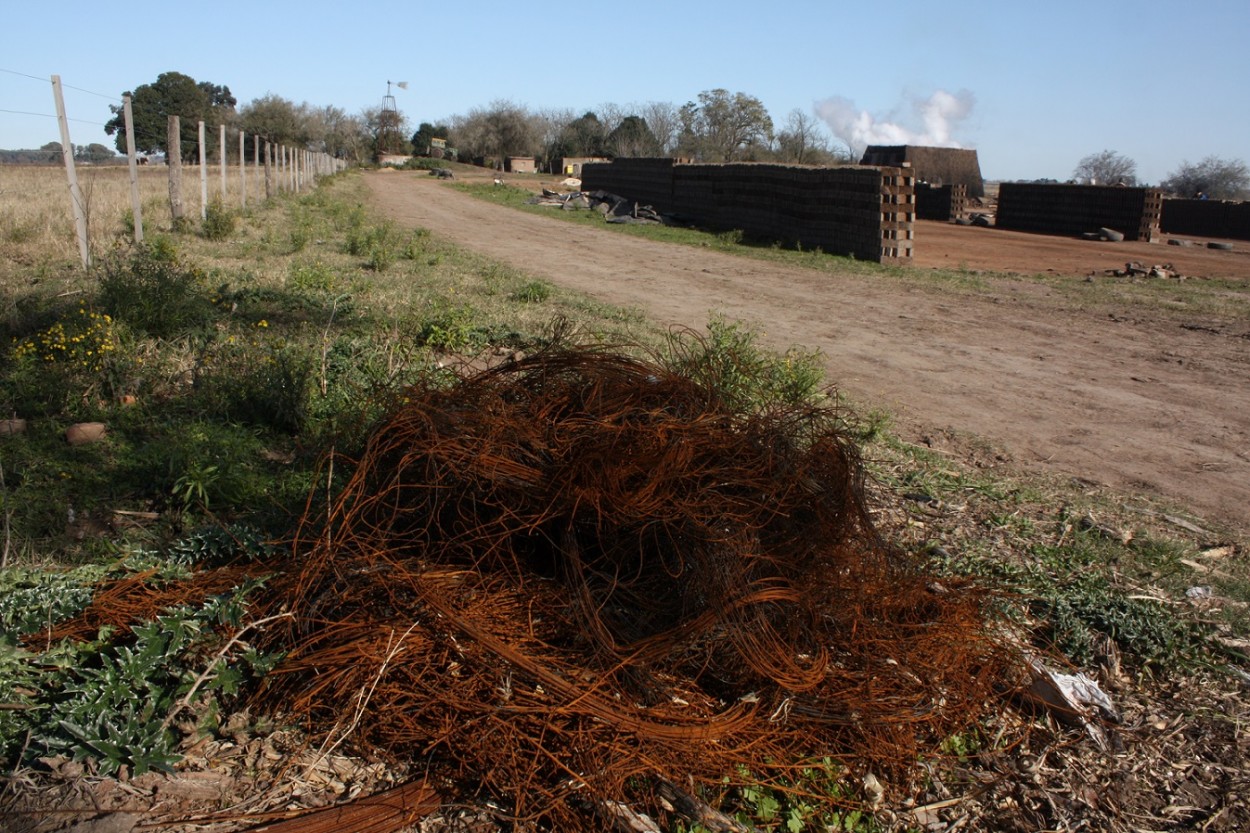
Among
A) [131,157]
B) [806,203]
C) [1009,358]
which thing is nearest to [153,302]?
[131,157]

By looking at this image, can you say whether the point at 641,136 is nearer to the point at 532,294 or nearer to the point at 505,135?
the point at 505,135

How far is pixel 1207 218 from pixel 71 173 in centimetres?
2991

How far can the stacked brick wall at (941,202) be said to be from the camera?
30906 mm

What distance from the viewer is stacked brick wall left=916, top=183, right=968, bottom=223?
30.9 m

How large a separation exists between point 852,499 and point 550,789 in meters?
1.55

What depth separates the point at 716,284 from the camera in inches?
517

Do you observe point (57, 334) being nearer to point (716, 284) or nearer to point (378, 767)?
point (378, 767)

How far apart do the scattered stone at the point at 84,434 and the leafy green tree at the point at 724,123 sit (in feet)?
198

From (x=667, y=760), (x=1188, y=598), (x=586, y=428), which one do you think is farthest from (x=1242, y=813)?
(x=586, y=428)

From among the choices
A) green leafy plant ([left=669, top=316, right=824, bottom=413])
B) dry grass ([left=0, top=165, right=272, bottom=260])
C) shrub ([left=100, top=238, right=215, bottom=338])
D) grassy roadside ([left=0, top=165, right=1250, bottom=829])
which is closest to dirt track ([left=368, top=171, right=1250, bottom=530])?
grassy roadside ([left=0, top=165, right=1250, bottom=829])

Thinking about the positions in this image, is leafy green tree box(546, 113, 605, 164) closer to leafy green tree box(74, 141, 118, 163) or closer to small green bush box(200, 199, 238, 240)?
leafy green tree box(74, 141, 118, 163)

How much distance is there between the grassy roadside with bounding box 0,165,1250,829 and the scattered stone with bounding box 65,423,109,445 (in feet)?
0.17

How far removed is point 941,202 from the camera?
3141cm

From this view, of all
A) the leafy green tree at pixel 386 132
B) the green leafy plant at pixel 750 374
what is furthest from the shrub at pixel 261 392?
the leafy green tree at pixel 386 132
